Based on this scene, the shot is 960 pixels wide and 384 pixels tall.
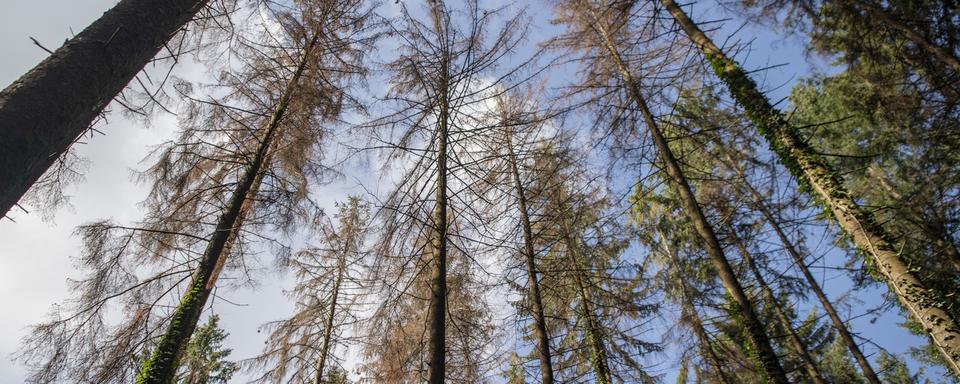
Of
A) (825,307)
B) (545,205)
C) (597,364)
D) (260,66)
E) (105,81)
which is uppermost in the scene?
(260,66)

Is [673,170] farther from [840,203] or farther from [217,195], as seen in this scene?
[217,195]

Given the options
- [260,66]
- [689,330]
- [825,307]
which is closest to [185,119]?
[260,66]

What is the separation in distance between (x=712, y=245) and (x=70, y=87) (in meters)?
6.08

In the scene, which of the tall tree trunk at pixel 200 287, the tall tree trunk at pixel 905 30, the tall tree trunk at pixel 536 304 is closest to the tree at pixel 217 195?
the tall tree trunk at pixel 200 287

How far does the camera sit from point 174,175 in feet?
22.4

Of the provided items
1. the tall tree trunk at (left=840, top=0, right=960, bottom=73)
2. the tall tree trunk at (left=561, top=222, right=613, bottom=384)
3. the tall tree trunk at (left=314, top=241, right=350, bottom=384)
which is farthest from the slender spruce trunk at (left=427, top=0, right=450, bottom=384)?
the tall tree trunk at (left=840, top=0, right=960, bottom=73)

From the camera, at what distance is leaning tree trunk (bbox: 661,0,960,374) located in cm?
330

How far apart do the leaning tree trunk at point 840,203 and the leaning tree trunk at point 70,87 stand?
20.3 feet

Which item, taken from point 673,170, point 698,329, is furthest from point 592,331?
point 673,170

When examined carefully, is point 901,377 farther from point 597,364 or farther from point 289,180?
point 289,180

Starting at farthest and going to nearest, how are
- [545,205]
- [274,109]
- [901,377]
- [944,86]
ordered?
[901,377] < [545,205] < [274,109] < [944,86]

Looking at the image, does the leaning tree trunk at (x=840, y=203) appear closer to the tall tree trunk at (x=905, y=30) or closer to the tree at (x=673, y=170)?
the tree at (x=673, y=170)

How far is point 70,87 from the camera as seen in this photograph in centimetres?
231

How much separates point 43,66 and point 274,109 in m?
5.32
